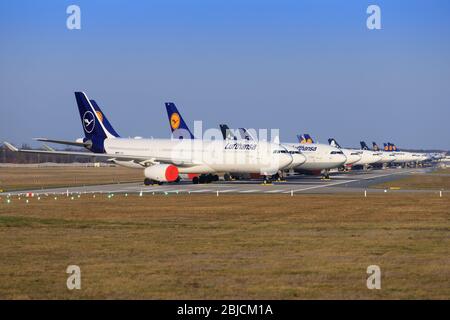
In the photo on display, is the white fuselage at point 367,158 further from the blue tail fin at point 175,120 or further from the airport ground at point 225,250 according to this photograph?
the airport ground at point 225,250

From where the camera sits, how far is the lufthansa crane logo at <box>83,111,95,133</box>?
80.1 m

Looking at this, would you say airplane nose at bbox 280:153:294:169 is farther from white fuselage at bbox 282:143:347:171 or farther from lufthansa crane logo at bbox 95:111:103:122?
lufthansa crane logo at bbox 95:111:103:122

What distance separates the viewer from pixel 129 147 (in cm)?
7619

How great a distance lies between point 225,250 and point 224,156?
157 ft

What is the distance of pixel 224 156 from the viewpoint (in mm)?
70562

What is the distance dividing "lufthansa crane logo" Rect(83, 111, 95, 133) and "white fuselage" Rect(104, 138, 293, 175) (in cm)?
1006

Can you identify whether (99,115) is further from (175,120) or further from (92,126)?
(175,120)

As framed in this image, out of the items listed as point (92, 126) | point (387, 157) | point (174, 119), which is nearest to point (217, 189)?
point (92, 126)

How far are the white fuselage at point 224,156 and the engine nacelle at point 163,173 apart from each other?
3.01 m

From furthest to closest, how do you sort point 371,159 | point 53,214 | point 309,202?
point 371,159 → point 309,202 → point 53,214
